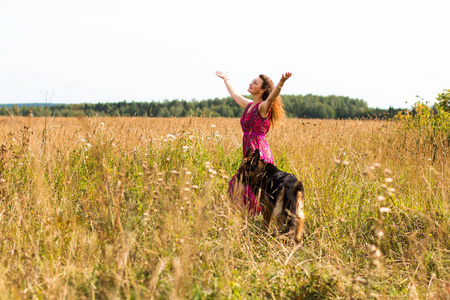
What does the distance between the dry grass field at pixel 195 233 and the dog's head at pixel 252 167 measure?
0.35m

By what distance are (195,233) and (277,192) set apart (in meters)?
1.20

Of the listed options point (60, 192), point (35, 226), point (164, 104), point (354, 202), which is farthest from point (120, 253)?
point (164, 104)

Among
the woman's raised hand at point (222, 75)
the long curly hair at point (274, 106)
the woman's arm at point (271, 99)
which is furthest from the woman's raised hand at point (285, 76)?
the woman's raised hand at point (222, 75)

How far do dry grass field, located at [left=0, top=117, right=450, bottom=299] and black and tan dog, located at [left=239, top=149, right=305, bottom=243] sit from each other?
177mm

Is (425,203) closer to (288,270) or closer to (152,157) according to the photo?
(288,270)

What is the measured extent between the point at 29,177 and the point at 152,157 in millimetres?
1474

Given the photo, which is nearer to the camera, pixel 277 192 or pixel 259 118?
pixel 277 192

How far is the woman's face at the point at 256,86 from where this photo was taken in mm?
4422

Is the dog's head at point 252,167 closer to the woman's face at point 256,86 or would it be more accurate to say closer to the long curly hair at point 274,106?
the long curly hair at point 274,106

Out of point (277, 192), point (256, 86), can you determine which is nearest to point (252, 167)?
point (277, 192)

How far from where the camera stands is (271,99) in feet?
12.8

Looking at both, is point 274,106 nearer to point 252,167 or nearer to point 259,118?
point 259,118

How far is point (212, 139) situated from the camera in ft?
17.1

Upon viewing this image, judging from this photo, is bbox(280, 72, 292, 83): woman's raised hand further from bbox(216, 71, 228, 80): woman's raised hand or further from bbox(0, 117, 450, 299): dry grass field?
bbox(216, 71, 228, 80): woman's raised hand
